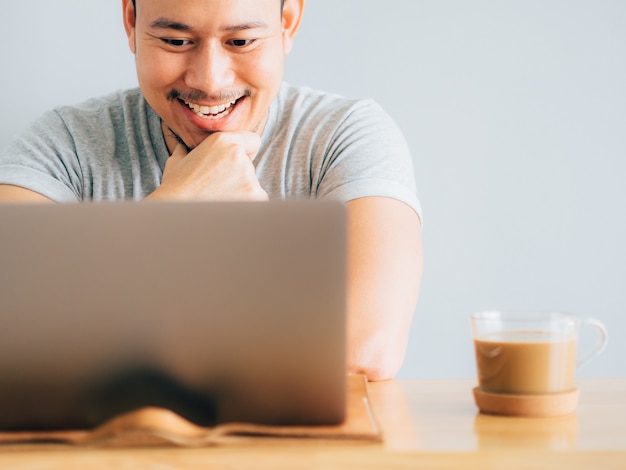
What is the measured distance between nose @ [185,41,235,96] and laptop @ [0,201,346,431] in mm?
926

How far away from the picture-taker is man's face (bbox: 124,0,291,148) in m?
1.44

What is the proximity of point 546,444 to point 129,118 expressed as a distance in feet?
4.32

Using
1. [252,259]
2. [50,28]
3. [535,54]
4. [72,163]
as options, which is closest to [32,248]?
[252,259]

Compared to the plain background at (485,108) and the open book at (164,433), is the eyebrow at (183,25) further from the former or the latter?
the open book at (164,433)

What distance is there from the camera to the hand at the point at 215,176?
1250 mm

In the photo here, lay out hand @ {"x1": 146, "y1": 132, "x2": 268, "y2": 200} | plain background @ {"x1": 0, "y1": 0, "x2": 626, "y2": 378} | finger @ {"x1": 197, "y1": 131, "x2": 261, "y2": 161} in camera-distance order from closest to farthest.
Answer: hand @ {"x1": 146, "y1": 132, "x2": 268, "y2": 200}
finger @ {"x1": 197, "y1": 131, "x2": 261, "y2": 161}
plain background @ {"x1": 0, "y1": 0, "x2": 626, "y2": 378}

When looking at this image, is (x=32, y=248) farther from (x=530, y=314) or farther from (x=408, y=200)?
(x=408, y=200)

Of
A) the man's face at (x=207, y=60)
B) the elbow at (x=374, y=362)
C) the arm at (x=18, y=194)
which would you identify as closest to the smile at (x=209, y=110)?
the man's face at (x=207, y=60)

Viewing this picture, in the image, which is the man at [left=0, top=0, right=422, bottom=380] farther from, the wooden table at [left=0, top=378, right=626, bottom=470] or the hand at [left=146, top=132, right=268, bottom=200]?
the wooden table at [left=0, top=378, right=626, bottom=470]

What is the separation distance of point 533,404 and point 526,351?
0.05 meters

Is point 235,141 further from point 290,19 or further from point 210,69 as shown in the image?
point 290,19

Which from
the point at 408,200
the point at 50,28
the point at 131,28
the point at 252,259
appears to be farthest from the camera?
the point at 50,28

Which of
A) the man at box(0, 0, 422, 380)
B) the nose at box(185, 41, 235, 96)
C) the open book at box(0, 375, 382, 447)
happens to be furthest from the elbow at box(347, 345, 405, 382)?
the nose at box(185, 41, 235, 96)

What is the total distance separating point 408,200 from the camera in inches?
56.4
